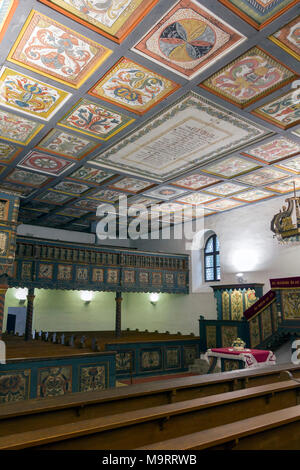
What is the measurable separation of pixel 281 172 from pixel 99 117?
5.58 meters

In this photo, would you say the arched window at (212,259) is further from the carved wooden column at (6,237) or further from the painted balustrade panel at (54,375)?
the carved wooden column at (6,237)

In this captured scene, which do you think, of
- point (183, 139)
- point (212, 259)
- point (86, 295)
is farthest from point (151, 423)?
point (86, 295)

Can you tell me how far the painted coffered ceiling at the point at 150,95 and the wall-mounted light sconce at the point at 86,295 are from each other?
532cm

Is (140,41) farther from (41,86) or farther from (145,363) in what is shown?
(145,363)

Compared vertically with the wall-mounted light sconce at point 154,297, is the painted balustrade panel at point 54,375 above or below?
below

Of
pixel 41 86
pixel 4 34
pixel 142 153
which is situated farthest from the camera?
pixel 142 153

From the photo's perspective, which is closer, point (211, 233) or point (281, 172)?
point (281, 172)

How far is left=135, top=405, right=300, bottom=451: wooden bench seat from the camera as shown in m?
2.35

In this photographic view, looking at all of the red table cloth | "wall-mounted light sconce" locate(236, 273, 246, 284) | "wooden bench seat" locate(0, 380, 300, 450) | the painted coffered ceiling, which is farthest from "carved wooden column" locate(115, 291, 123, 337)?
"wooden bench seat" locate(0, 380, 300, 450)

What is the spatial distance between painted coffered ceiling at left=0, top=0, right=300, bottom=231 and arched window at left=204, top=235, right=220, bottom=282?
137 inches

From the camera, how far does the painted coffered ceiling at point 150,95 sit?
464 centimetres

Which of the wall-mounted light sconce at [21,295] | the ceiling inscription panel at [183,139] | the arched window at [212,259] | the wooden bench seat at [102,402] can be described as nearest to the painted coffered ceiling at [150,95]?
the ceiling inscription panel at [183,139]

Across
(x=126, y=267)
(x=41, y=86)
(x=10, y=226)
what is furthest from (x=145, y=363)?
(x=41, y=86)
